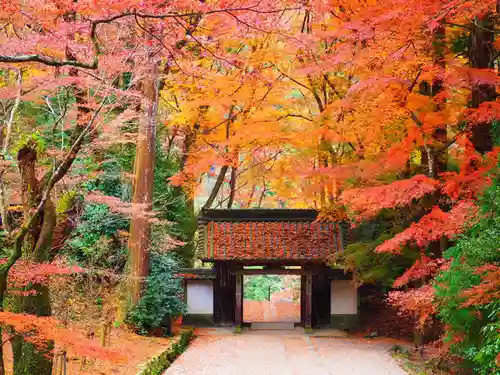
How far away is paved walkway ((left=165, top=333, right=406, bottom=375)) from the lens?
1197 centimetres

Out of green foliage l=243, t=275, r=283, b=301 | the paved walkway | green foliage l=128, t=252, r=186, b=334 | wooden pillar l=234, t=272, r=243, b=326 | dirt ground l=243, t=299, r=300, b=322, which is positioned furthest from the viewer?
green foliage l=243, t=275, r=283, b=301

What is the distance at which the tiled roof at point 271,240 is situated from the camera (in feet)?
54.1

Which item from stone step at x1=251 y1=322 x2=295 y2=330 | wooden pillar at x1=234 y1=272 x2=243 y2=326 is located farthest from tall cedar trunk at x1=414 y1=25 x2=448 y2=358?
wooden pillar at x1=234 y1=272 x2=243 y2=326

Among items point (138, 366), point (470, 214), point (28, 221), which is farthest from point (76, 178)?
point (470, 214)

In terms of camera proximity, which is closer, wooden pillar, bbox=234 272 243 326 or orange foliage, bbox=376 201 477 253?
orange foliage, bbox=376 201 477 253

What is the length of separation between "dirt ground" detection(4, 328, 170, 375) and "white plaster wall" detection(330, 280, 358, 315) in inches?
211

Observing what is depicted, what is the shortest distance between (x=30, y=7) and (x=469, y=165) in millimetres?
7900

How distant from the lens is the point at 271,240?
17031 millimetres

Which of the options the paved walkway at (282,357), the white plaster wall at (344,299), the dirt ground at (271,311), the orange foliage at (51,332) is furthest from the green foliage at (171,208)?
the orange foliage at (51,332)

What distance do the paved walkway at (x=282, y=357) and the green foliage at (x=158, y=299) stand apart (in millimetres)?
1070

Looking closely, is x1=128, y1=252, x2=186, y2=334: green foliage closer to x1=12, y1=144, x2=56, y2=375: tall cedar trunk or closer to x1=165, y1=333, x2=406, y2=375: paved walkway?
x1=165, y1=333, x2=406, y2=375: paved walkway

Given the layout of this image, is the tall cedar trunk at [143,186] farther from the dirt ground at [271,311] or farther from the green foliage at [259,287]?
the green foliage at [259,287]

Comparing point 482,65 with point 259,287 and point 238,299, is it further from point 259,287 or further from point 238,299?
point 259,287

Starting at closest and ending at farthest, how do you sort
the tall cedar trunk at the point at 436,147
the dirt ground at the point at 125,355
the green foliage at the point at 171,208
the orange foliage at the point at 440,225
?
the orange foliage at the point at 440,225, the dirt ground at the point at 125,355, the tall cedar trunk at the point at 436,147, the green foliage at the point at 171,208
